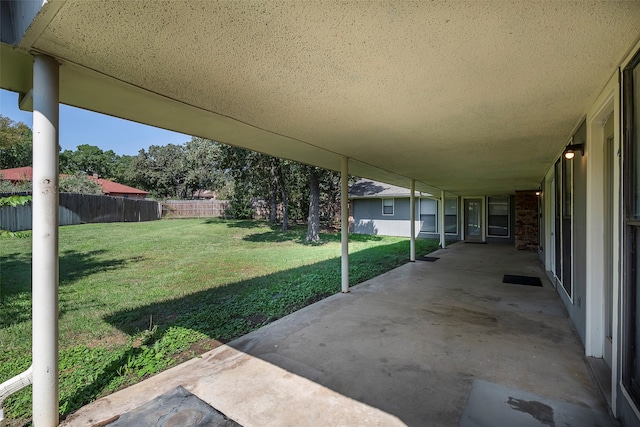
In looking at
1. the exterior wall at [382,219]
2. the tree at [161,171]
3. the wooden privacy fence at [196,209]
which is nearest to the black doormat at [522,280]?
the exterior wall at [382,219]

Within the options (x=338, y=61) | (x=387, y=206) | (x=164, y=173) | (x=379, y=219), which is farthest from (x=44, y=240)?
(x=164, y=173)

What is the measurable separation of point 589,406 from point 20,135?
9.58m

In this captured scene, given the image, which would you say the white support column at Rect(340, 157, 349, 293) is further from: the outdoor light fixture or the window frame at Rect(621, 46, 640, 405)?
the window frame at Rect(621, 46, 640, 405)

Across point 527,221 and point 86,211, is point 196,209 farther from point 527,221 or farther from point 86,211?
point 527,221

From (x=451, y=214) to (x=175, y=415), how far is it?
50.4 feet

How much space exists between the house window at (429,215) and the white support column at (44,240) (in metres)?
15.8

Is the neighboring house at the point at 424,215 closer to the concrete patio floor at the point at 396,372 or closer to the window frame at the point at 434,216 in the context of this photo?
the window frame at the point at 434,216

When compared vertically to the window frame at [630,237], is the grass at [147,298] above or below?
below

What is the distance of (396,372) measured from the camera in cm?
293

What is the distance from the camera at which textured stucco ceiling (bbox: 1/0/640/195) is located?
5.46ft

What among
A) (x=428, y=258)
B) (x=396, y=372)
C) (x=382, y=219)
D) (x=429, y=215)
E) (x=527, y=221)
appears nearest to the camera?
(x=396, y=372)

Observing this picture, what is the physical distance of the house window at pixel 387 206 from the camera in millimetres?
17375

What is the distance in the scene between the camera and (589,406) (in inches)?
94.8

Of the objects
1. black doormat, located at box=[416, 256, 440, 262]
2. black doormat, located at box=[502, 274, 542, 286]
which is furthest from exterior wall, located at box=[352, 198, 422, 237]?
black doormat, located at box=[502, 274, 542, 286]
